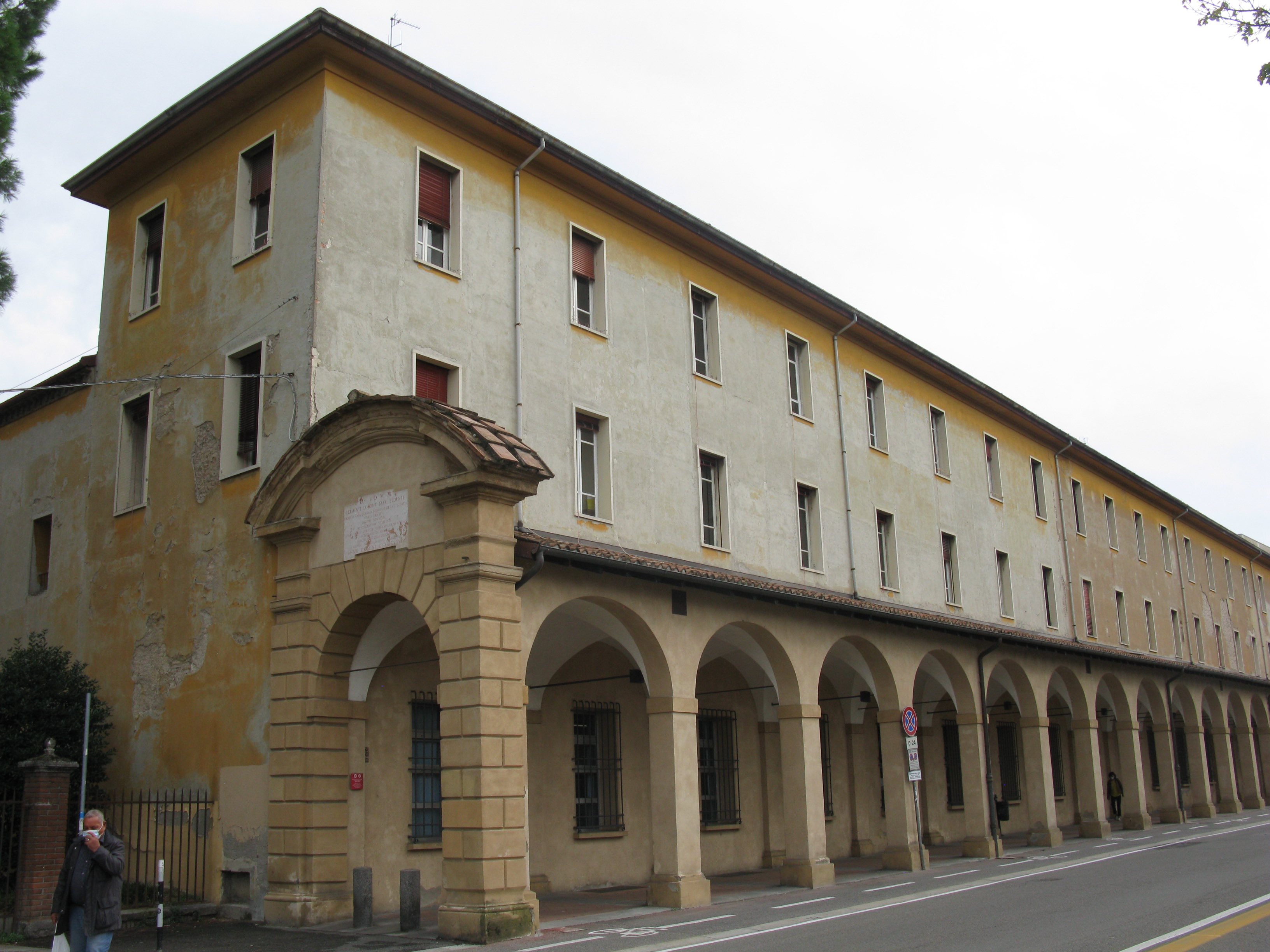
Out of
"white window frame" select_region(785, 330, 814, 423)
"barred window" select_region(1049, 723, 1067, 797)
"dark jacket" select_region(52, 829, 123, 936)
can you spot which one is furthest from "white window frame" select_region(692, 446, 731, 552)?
"barred window" select_region(1049, 723, 1067, 797)

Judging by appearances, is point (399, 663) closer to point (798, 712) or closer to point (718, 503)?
A: point (798, 712)

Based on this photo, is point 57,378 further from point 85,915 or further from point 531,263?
point 85,915

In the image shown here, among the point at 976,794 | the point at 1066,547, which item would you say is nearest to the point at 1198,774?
the point at 1066,547

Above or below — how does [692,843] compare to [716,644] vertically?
below

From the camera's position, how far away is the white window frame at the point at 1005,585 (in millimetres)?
30016

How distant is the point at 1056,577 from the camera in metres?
33.2

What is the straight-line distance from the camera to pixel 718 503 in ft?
67.3

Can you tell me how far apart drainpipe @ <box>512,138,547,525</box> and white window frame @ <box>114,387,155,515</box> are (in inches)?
209

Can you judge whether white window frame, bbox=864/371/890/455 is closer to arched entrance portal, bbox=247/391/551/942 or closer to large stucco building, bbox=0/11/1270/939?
large stucco building, bbox=0/11/1270/939

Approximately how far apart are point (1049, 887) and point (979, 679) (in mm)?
8361

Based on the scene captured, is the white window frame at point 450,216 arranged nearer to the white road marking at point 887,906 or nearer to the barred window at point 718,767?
the white road marking at point 887,906

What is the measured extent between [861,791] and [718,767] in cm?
520

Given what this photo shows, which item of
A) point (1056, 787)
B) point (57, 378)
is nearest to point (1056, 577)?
point (1056, 787)

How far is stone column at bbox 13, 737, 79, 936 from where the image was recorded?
1241 cm
